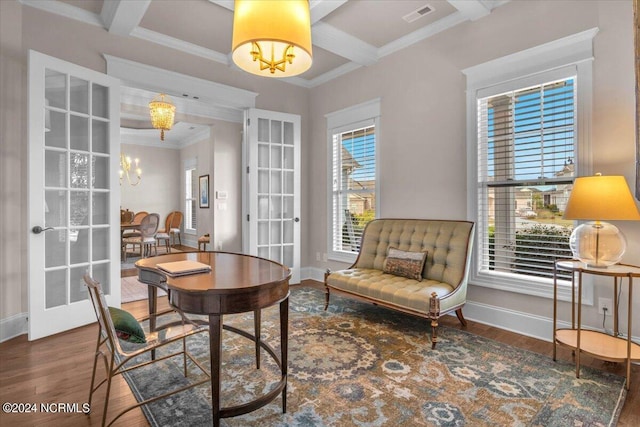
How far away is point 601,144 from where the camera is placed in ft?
8.53

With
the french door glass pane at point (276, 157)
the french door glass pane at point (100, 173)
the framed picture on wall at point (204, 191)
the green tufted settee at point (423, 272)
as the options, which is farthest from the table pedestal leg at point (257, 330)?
the framed picture on wall at point (204, 191)

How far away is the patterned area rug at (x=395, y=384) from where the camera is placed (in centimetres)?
181

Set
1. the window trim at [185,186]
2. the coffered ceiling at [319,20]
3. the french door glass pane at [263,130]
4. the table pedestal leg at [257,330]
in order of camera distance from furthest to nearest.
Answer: the window trim at [185,186] < the french door glass pane at [263,130] < the coffered ceiling at [319,20] < the table pedestal leg at [257,330]

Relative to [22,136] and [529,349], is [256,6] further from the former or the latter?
[529,349]

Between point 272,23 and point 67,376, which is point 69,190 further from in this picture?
point 272,23

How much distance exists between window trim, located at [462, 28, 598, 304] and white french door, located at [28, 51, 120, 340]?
141 inches

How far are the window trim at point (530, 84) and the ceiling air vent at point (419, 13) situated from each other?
690 millimetres

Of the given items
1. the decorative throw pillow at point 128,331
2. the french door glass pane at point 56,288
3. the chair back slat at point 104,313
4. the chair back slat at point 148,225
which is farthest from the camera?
the chair back slat at point 148,225

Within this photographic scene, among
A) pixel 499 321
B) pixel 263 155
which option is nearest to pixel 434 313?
pixel 499 321

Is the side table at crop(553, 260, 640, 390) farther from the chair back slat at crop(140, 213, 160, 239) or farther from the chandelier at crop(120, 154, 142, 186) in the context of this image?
the chandelier at crop(120, 154, 142, 186)

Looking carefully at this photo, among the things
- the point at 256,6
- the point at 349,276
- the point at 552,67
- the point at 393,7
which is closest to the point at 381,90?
the point at 393,7

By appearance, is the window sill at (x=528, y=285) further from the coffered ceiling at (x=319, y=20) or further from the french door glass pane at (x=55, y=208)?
the french door glass pane at (x=55, y=208)

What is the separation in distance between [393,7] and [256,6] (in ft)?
6.65

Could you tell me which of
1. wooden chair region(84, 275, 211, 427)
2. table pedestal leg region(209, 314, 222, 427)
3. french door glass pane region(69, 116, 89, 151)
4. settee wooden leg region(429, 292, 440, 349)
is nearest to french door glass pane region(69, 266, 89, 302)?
french door glass pane region(69, 116, 89, 151)
